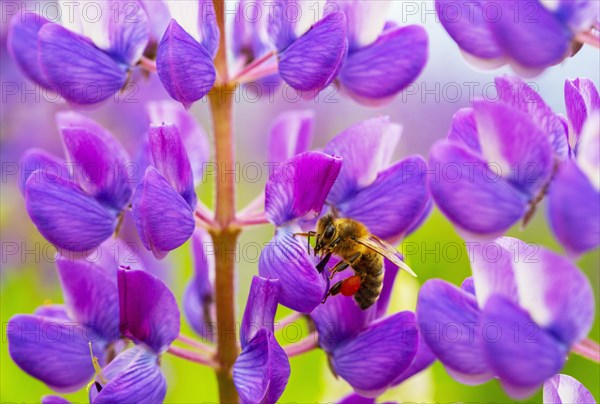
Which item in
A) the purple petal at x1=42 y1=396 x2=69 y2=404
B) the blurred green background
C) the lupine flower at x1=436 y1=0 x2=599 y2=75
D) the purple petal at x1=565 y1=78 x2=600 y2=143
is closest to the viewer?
the lupine flower at x1=436 y1=0 x2=599 y2=75

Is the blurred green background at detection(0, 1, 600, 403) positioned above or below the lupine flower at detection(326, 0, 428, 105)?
below

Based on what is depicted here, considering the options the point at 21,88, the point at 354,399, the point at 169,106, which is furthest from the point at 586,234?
the point at 21,88

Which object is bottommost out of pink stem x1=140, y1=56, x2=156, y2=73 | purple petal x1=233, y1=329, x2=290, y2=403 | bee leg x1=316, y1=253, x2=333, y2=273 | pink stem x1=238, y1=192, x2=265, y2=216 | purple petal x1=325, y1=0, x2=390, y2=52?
purple petal x1=233, y1=329, x2=290, y2=403

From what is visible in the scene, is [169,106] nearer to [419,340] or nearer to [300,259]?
[300,259]

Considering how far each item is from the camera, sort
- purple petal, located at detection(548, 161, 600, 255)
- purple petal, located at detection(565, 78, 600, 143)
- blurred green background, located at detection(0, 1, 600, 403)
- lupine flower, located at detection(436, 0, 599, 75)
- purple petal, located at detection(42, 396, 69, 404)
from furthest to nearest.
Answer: blurred green background, located at detection(0, 1, 600, 403) < purple petal, located at detection(42, 396, 69, 404) < purple petal, located at detection(565, 78, 600, 143) < lupine flower, located at detection(436, 0, 599, 75) < purple petal, located at detection(548, 161, 600, 255)

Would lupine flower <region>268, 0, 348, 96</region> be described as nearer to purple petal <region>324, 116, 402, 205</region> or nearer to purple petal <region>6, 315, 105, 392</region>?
purple petal <region>324, 116, 402, 205</region>

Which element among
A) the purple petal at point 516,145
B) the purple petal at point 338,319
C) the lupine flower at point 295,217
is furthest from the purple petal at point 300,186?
the purple petal at point 516,145

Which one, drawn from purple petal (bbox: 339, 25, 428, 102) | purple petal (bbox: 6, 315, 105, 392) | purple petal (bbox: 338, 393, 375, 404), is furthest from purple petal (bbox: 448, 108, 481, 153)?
purple petal (bbox: 6, 315, 105, 392)
